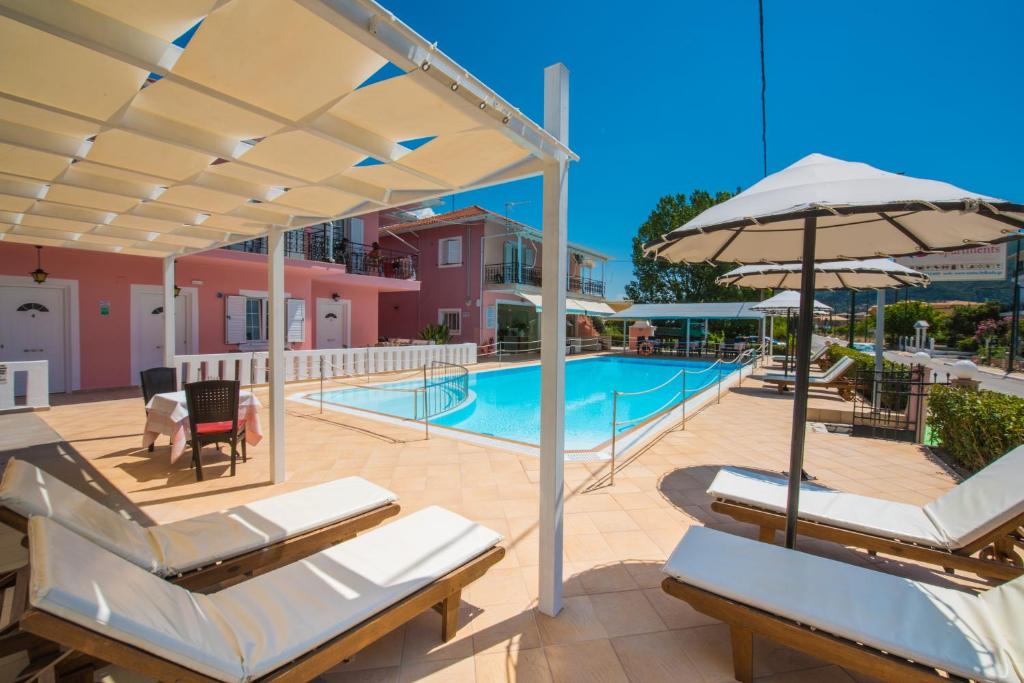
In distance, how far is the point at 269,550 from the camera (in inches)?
123

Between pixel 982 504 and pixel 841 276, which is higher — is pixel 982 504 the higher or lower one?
the lower one

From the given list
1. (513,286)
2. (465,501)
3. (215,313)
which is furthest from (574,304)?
(465,501)

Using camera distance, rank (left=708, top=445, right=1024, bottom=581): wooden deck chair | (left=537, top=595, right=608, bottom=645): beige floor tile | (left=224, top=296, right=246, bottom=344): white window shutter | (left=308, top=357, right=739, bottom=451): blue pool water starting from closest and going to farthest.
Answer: (left=537, top=595, right=608, bottom=645): beige floor tile
(left=708, top=445, right=1024, bottom=581): wooden deck chair
(left=308, top=357, right=739, bottom=451): blue pool water
(left=224, top=296, right=246, bottom=344): white window shutter

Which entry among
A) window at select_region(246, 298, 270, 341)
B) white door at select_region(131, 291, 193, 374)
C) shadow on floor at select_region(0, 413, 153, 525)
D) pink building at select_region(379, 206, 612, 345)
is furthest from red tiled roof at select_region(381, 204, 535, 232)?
shadow on floor at select_region(0, 413, 153, 525)

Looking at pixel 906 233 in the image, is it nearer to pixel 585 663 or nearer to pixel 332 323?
pixel 585 663

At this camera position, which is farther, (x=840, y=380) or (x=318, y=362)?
(x=318, y=362)

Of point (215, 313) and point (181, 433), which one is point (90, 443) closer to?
point (181, 433)

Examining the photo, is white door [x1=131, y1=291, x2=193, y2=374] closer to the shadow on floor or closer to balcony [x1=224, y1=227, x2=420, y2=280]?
balcony [x1=224, y1=227, x2=420, y2=280]

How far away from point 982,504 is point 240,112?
601cm

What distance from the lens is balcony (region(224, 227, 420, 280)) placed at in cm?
1555

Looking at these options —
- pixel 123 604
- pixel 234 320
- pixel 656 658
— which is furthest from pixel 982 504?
pixel 234 320

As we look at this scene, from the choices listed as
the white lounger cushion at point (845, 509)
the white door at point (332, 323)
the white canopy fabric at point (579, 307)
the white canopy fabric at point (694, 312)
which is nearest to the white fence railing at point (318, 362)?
the white door at point (332, 323)

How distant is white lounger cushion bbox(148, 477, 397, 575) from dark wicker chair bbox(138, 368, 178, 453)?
499 cm

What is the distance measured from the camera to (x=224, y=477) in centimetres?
575
